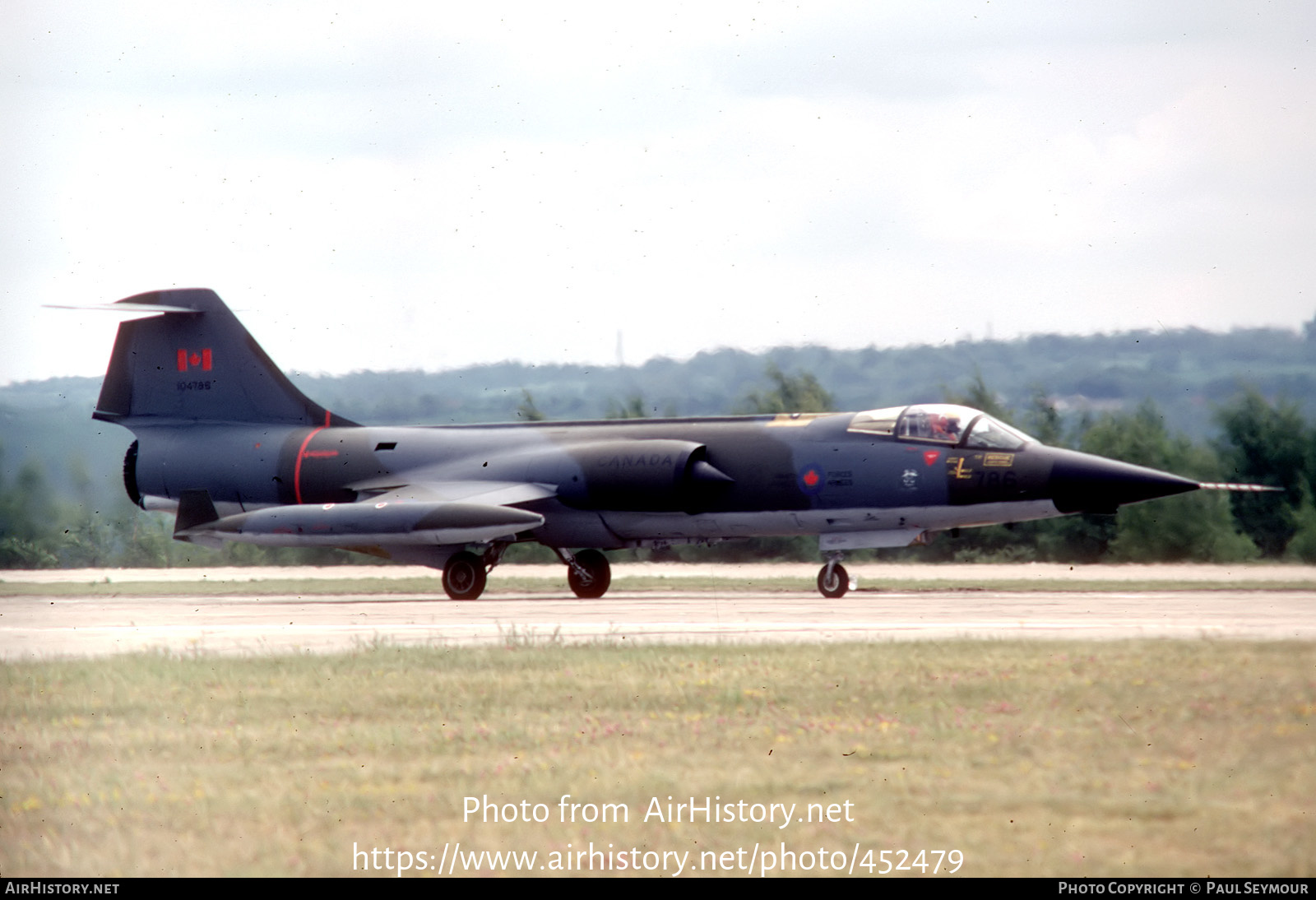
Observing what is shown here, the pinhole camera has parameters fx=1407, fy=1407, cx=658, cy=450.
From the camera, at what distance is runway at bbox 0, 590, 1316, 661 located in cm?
1461

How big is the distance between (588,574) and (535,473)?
190 centimetres

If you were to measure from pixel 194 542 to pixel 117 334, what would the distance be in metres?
5.98

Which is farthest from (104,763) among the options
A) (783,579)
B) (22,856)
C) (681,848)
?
(783,579)

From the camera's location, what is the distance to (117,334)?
26.8 metres

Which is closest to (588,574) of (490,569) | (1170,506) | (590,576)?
(590,576)

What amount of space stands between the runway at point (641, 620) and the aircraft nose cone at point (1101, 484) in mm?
1389

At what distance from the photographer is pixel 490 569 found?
2272 centimetres

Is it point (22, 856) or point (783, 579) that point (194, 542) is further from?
point (22, 856)

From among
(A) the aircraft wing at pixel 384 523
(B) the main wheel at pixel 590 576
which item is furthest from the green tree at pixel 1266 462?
(A) the aircraft wing at pixel 384 523

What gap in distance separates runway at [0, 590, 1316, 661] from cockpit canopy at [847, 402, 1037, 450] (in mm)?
2342

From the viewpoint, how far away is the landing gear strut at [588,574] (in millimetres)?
23375

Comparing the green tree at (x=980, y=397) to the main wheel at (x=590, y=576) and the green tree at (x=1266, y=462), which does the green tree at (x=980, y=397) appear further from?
the main wheel at (x=590, y=576)

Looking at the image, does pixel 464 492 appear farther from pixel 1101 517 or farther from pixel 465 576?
pixel 1101 517

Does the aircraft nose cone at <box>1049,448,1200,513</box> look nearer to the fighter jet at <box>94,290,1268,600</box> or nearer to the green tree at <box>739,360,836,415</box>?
the fighter jet at <box>94,290,1268,600</box>
